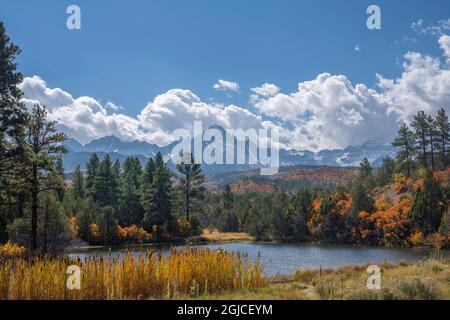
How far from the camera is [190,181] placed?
105750 millimetres

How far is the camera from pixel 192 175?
106 metres

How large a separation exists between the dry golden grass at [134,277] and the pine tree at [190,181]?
8574 cm

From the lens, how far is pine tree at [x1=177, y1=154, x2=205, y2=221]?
10460cm

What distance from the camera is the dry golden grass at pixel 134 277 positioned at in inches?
590

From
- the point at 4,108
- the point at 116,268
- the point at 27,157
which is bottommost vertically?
the point at 116,268

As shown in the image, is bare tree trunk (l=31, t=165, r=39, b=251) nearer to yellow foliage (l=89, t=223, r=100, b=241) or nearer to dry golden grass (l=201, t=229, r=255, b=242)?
yellow foliage (l=89, t=223, r=100, b=241)

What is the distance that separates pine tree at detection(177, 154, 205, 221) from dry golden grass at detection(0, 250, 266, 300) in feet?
281

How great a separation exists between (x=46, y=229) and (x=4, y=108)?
14.1 m

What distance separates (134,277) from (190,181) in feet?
293

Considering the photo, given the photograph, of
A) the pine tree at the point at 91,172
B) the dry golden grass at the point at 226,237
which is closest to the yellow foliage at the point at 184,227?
the dry golden grass at the point at 226,237

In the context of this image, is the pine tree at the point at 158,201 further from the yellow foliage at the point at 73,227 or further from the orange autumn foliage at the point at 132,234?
the yellow foliage at the point at 73,227
